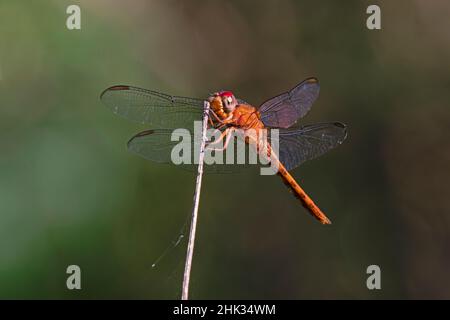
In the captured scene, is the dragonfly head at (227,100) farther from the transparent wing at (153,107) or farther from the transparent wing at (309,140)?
the transparent wing at (309,140)

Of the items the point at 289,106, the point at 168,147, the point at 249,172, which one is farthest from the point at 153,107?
the point at 249,172

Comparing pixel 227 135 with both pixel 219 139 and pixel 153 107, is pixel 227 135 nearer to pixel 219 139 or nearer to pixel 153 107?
pixel 219 139

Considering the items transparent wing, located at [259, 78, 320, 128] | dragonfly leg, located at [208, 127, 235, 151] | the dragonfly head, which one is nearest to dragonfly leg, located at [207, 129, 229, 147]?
dragonfly leg, located at [208, 127, 235, 151]

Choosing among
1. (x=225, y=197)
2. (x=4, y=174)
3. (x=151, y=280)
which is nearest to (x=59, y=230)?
(x=4, y=174)

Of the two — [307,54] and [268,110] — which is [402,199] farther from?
Result: [268,110]

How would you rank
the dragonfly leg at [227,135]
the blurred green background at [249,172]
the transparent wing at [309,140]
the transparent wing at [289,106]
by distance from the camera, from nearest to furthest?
1. the dragonfly leg at [227,135]
2. the transparent wing at [309,140]
3. the transparent wing at [289,106]
4. the blurred green background at [249,172]

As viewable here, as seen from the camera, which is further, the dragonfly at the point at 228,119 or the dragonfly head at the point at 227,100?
the dragonfly head at the point at 227,100

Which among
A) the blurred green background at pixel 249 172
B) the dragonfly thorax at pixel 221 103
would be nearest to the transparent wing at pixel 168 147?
the dragonfly thorax at pixel 221 103
